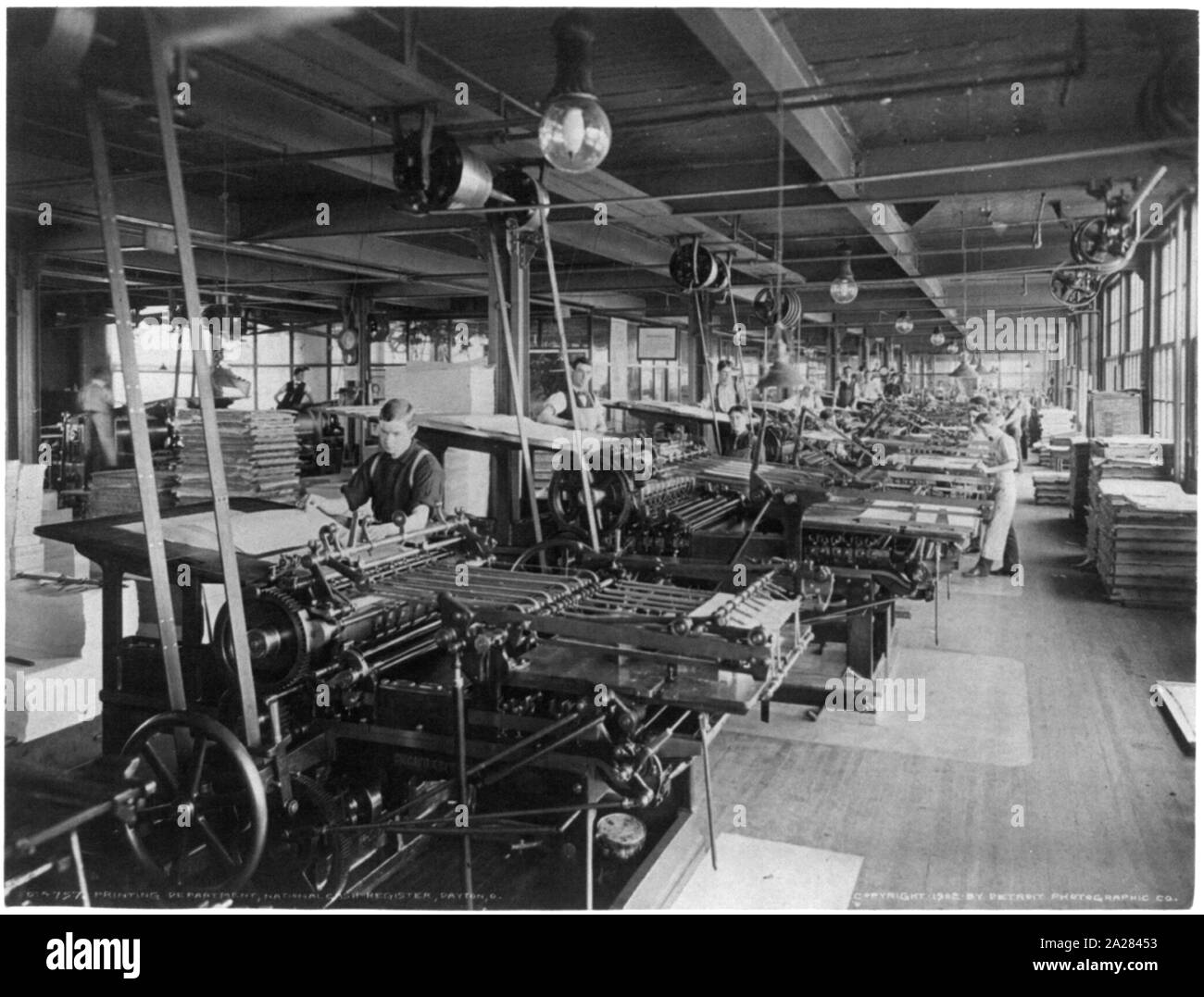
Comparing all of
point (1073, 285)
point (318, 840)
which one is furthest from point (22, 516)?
point (1073, 285)

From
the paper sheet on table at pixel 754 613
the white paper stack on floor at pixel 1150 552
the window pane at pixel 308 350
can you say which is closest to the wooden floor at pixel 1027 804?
the paper sheet on table at pixel 754 613

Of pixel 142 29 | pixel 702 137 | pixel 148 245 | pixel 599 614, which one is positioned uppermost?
pixel 702 137

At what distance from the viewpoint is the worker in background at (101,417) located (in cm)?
952

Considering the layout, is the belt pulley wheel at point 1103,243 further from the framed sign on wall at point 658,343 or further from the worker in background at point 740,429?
the framed sign on wall at point 658,343

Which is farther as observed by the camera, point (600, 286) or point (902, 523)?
point (600, 286)

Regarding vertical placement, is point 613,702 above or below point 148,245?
below

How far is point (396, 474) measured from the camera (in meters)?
4.55

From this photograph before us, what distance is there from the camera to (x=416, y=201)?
4250mm

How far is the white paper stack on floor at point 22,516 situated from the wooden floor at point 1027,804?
3.90 metres

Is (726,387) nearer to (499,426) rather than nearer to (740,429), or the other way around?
(740,429)

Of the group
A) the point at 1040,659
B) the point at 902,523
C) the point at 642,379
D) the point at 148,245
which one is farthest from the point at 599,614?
the point at 642,379

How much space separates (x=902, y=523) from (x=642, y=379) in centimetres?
1415

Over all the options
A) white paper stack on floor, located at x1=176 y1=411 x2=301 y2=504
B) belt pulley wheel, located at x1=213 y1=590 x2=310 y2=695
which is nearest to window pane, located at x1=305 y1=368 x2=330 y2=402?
white paper stack on floor, located at x1=176 y1=411 x2=301 y2=504

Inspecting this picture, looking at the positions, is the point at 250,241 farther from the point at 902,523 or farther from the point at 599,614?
the point at 599,614
